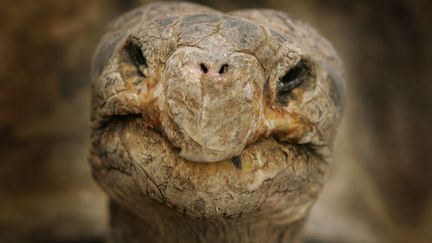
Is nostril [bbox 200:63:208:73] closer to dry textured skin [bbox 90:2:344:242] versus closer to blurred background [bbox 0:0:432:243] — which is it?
dry textured skin [bbox 90:2:344:242]

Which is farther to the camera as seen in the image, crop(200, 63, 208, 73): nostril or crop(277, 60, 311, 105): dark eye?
crop(277, 60, 311, 105): dark eye

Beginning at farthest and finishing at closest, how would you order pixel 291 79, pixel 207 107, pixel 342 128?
pixel 342 128, pixel 291 79, pixel 207 107

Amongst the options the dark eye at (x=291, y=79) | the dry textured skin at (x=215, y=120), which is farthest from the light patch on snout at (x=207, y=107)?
the dark eye at (x=291, y=79)

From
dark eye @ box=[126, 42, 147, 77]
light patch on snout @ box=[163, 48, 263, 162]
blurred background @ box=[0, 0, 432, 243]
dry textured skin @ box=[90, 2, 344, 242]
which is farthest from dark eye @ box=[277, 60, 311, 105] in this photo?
blurred background @ box=[0, 0, 432, 243]

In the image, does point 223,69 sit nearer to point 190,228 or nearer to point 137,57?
point 137,57

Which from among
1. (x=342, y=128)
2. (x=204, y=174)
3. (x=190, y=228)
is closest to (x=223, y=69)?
(x=204, y=174)

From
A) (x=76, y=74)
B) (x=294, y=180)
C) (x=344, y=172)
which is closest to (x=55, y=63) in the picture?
(x=76, y=74)
